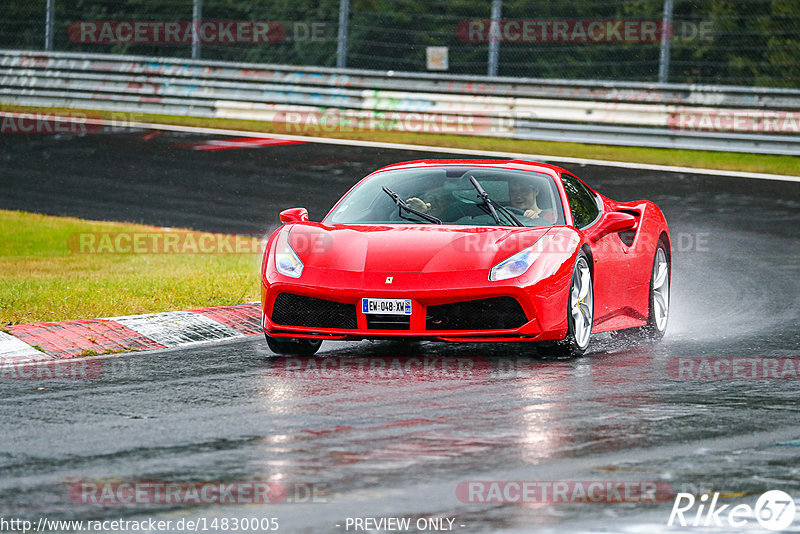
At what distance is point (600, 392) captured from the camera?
24.6 ft

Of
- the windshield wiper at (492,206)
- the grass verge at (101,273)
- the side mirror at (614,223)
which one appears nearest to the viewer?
the windshield wiper at (492,206)

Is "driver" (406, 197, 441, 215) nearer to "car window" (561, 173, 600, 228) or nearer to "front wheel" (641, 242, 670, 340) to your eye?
"car window" (561, 173, 600, 228)

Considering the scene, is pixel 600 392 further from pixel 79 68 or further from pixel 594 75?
pixel 594 75

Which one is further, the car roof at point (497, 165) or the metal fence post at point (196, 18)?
the metal fence post at point (196, 18)

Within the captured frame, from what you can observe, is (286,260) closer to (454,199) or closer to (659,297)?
(454,199)

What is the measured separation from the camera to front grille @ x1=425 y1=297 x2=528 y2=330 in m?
8.37

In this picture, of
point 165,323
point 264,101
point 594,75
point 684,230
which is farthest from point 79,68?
point 165,323

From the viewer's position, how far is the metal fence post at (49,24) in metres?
25.3

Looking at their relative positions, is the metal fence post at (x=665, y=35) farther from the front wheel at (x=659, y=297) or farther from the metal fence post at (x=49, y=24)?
the metal fence post at (x=49, y=24)

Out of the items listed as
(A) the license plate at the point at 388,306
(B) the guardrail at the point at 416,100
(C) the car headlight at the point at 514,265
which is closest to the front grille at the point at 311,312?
(A) the license plate at the point at 388,306

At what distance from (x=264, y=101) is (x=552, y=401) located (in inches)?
700

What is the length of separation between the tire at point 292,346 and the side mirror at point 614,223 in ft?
6.93

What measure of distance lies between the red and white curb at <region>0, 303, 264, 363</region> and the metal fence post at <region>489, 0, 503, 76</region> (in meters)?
11.6

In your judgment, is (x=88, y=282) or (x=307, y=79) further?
(x=307, y=79)
